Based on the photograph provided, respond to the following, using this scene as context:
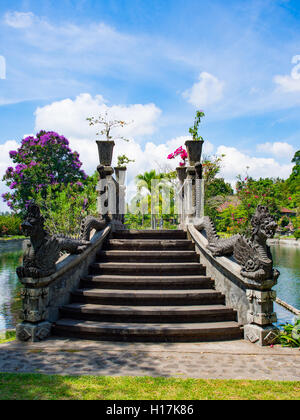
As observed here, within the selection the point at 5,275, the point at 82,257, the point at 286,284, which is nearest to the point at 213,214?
the point at 286,284

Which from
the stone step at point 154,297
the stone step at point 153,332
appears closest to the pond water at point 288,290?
the stone step at point 154,297

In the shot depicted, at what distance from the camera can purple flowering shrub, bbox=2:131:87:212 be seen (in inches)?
998

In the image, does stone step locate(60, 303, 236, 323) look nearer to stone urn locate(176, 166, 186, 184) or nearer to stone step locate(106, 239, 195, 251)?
stone step locate(106, 239, 195, 251)

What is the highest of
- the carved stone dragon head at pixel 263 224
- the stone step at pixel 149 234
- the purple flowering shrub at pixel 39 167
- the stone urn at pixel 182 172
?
the purple flowering shrub at pixel 39 167

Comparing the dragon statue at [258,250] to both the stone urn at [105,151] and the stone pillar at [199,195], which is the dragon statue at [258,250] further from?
the stone urn at [105,151]

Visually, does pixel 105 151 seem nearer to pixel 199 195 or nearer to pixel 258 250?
pixel 199 195

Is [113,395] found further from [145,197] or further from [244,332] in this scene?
[145,197]

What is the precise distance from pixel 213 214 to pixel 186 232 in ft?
39.0

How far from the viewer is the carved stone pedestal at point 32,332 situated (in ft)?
16.0

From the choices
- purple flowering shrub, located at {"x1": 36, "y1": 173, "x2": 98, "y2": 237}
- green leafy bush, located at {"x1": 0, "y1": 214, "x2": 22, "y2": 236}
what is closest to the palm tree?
purple flowering shrub, located at {"x1": 36, "y1": 173, "x2": 98, "y2": 237}

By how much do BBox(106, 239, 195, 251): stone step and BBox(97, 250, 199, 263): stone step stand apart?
14.3 inches

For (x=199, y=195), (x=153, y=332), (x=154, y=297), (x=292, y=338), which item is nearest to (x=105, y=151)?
(x=199, y=195)

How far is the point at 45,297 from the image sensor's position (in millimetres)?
5176

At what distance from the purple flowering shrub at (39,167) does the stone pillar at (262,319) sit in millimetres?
21258
